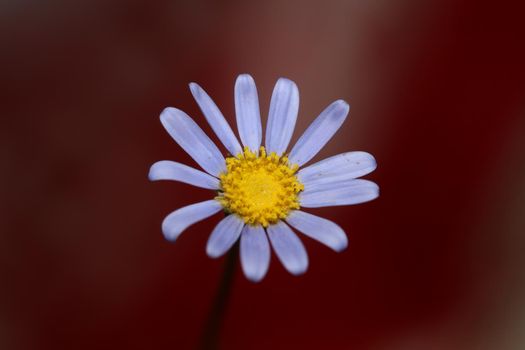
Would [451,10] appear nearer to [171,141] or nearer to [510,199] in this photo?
[510,199]

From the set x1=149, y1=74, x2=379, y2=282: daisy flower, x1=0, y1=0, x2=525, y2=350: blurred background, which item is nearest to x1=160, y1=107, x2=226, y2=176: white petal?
x1=149, y1=74, x2=379, y2=282: daisy flower

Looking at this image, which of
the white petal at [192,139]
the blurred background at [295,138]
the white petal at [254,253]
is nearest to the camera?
the white petal at [254,253]

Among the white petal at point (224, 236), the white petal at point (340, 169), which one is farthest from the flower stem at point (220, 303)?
the white petal at point (340, 169)

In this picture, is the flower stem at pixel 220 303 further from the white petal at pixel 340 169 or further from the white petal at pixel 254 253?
the white petal at pixel 340 169

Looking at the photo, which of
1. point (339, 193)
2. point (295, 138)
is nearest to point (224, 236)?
point (339, 193)

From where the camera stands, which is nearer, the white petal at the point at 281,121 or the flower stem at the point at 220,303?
the flower stem at the point at 220,303

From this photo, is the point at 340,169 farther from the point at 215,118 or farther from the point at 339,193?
the point at 215,118

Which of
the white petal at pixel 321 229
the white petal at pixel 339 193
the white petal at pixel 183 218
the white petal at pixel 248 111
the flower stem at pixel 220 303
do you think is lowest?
the flower stem at pixel 220 303
